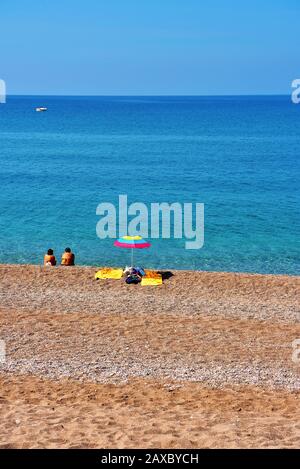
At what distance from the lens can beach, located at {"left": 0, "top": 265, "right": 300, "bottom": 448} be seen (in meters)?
11.2

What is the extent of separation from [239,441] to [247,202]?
118 ft

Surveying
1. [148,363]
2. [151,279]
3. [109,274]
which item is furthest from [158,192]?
[148,363]

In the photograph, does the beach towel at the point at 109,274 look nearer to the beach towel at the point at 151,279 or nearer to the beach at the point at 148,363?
the beach at the point at 148,363

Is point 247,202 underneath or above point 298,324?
above

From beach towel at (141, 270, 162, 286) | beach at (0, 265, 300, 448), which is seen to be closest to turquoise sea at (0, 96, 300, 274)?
beach towel at (141, 270, 162, 286)

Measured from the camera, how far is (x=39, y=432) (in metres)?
11.1

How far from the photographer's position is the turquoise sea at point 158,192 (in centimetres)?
3155

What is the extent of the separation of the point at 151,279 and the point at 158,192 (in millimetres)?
27404

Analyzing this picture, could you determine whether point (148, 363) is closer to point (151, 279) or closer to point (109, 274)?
point (151, 279)

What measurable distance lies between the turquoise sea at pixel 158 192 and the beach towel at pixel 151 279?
232 inches

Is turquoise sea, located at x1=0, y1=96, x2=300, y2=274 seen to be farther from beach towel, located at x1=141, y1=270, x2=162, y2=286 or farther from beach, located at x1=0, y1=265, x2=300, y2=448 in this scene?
beach, located at x1=0, y1=265, x2=300, y2=448

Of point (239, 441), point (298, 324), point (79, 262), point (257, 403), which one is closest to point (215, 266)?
point (79, 262)

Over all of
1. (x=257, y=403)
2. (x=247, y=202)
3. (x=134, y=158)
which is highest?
(x=134, y=158)
